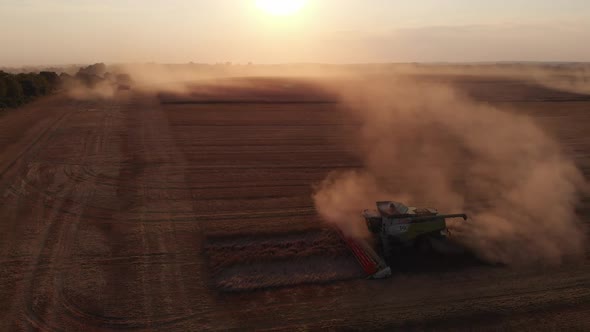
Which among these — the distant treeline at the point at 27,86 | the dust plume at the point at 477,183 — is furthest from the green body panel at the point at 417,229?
the distant treeline at the point at 27,86

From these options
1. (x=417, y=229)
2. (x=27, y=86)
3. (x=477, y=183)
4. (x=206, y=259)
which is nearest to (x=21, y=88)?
(x=27, y=86)

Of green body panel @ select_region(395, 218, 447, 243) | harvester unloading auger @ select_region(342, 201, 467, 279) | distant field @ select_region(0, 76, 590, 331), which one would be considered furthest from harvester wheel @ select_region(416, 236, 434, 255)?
distant field @ select_region(0, 76, 590, 331)

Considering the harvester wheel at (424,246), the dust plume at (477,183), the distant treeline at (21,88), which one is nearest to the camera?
the harvester wheel at (424,246)

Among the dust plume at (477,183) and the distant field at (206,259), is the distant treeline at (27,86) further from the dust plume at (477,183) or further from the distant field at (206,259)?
the dust plume at (477,183)

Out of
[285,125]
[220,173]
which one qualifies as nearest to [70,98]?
[285,125]

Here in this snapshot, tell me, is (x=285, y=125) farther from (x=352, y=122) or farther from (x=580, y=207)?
(x=580, y=207)

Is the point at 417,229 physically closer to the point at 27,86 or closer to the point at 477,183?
the point at 477,183
